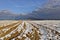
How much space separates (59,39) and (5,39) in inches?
127

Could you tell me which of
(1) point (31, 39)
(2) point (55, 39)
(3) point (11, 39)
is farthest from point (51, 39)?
(3) point (11, 39)

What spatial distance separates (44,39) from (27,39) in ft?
3.82

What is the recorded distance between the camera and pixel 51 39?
42.1 feet

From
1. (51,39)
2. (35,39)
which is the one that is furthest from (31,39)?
(51,39)

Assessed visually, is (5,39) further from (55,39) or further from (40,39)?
(55,39)

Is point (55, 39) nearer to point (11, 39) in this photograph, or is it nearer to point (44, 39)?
point (44, 39)

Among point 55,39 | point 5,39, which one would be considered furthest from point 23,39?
point 55,39

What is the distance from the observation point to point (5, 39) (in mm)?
12445

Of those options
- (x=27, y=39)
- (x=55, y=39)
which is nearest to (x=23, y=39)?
(x=27, y=39)

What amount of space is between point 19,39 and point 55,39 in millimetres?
2181

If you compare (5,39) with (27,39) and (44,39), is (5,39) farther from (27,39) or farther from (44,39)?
(44,39)

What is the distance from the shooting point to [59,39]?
1292 cm

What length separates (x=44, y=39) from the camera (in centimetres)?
1314

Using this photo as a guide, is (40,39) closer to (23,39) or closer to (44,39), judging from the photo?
(44,39)
